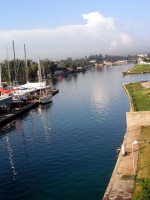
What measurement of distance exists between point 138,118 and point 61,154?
8.97 metres

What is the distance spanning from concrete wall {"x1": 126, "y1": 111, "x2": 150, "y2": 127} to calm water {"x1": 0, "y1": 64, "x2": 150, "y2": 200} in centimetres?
217

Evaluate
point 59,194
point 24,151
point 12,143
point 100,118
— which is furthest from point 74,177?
point 100,118

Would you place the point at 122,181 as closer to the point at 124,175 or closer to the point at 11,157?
the point at 124,175

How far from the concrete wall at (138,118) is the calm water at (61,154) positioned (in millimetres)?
2169

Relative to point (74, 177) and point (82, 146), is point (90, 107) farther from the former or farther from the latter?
point (74, 177)

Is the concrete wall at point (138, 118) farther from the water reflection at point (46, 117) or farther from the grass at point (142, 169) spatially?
the water reflection at point (46, 117)

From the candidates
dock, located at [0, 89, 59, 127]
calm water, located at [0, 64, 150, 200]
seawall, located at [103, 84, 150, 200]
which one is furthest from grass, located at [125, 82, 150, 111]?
dock, located at [0, 89, 59, 127]

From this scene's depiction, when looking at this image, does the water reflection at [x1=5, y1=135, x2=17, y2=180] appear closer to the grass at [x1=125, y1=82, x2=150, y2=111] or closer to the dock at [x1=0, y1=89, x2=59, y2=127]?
the dock at [x1=0, y1=89, x2=59, y2=127]

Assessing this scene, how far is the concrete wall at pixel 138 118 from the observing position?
3034cm

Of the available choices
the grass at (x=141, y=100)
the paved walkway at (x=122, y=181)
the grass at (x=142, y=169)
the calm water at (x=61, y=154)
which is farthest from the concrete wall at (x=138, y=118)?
the grass at (x=141, y=100)

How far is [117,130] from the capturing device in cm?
3459

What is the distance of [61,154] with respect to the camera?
2803cm

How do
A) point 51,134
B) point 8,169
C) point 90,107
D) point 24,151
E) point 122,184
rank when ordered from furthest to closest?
point 90,107 < point 51,134 < point 24,151 < point 8,169 < point 122,184

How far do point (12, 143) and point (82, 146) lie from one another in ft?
28.6
